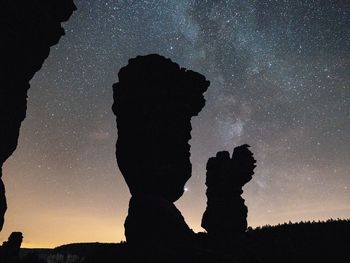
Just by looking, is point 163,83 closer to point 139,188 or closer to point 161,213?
point 139,188

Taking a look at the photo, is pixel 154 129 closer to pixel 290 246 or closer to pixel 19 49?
pixel 19 49

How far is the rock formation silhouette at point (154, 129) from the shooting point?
21.6 m

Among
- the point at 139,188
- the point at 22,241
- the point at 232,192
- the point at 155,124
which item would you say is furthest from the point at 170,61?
the point at 22,241

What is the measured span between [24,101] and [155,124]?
10.4 m

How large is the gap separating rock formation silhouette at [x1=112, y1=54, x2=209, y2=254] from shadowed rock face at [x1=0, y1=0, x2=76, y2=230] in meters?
9.37

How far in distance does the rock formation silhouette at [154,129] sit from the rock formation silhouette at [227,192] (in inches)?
661

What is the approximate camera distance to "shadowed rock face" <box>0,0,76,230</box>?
12.2 m

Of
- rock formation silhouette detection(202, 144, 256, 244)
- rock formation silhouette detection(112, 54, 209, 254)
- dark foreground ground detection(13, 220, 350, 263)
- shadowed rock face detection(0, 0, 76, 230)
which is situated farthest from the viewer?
rock formation silhouette detection(202, 144, 256, 244)

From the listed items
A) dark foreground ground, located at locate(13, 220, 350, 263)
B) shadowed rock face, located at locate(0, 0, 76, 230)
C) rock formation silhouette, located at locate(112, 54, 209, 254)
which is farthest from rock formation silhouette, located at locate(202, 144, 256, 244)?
shadowed rock face, located at locate(0, 0, 76, 230)

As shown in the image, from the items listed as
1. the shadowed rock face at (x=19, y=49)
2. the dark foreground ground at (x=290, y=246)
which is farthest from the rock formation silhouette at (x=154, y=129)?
the shadowed rock face at (x=19, y=49)

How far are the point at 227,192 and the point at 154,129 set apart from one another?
20.2 m

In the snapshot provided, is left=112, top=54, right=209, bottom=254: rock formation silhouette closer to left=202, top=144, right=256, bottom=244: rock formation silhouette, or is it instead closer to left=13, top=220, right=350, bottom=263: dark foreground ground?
left=13, top=220, right=350, bottom=263: dark foreground ground

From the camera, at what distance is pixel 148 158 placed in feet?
72.3

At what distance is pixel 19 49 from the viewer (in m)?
13.1
